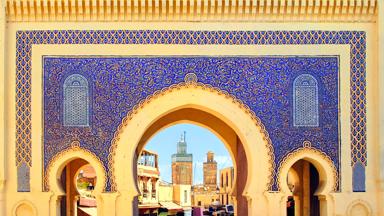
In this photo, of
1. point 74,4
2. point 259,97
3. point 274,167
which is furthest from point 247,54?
point 74,4

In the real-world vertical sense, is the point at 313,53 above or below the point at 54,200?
above

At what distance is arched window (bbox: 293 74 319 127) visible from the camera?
29.1 ft

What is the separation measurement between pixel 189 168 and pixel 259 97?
3341 cm

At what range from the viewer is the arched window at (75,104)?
8.76 m

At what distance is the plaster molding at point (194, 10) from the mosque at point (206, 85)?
1 centimetres

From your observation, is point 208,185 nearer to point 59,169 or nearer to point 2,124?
point 59,169

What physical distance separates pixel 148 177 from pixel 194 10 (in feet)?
53.4

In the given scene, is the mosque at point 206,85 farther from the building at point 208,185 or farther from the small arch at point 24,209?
the building at point 208,185

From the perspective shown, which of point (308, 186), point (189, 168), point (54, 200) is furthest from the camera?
point (189, 168)

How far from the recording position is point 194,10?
8.86 meters

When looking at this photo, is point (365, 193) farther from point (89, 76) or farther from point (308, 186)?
Result: point (89, 76)

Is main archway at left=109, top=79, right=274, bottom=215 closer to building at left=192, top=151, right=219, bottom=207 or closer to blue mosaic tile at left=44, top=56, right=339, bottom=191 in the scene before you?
A: blue mosaic tile at left=44, top=56, right=339, bottom=191

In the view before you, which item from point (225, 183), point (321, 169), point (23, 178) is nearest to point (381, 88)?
point (321, 169)

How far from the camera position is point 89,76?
880cm
